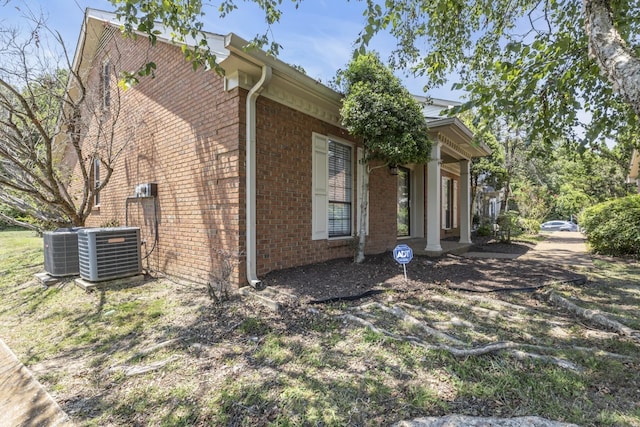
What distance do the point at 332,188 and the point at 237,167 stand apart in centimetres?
234

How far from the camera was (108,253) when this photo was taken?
547 centimetres

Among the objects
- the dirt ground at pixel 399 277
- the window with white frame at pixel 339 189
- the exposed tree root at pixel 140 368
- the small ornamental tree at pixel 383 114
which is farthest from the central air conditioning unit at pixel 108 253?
the small ornamental tree at pixel 383 114

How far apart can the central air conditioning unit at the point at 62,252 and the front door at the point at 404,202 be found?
7949 mm

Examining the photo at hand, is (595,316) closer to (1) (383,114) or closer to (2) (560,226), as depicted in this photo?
(1) (383,114)

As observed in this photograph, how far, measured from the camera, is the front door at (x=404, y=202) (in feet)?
32.3

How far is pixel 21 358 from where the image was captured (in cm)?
324

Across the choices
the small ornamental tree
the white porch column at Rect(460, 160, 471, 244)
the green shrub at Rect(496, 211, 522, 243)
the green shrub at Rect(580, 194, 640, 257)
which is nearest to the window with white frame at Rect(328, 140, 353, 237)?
the small ornamental tree

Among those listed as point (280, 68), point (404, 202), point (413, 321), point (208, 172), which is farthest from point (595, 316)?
point (404, 202)

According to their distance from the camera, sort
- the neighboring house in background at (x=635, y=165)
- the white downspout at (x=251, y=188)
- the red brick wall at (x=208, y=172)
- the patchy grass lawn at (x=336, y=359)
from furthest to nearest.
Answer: the neighboring house in background at (x=635, y=165) → the red brick wall at (x=208, y=172) → the white downspout at (x=251, y=188) → the patchy grass lawn at (x=336, y=359)

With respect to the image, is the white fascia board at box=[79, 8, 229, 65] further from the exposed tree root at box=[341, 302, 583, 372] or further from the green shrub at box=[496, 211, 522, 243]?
the green shrub at box=[496, 211, 522, 243]

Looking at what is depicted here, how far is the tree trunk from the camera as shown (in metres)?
2.37

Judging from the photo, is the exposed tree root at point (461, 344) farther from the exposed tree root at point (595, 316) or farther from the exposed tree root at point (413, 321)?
the exposed tree root at point (595, 316)

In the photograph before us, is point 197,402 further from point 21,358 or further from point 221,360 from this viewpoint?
point 21,358

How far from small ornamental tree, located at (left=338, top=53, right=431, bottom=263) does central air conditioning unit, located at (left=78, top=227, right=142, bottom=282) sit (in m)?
4.40
